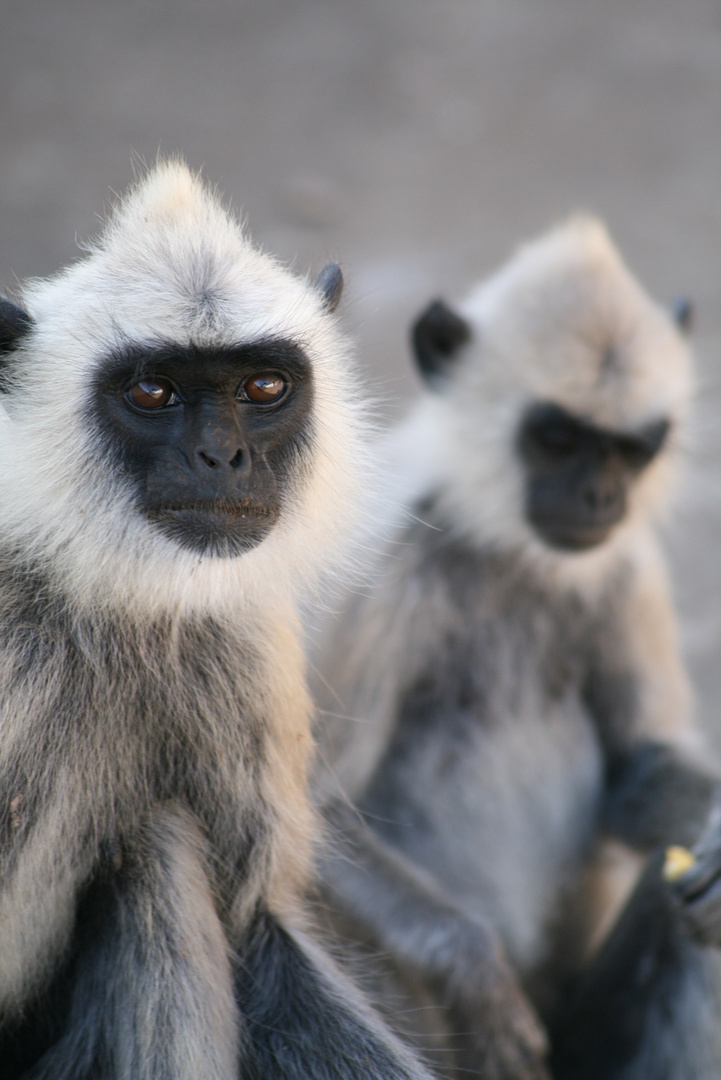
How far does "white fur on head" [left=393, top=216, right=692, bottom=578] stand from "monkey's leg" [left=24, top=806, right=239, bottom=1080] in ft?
5.52

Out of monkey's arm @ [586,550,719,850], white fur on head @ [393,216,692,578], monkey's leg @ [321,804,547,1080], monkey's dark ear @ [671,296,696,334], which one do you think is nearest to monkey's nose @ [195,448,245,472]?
monkey's leg @ [321,804,547,1080]

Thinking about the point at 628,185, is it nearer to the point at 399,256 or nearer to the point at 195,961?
the point at 399,256

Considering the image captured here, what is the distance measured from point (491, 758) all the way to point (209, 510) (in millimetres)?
1693

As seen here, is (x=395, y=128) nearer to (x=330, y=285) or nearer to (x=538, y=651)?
(x=538, y=651)

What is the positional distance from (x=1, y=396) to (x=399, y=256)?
15.9 feet

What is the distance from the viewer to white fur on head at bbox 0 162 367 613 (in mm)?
2084

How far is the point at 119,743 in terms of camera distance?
2172 mm

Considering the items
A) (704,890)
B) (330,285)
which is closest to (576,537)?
(704,890)

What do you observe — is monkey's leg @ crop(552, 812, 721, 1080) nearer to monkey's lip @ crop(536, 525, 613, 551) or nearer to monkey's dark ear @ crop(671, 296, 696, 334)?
monkey's lip @ crop(536, 525, 613, 551)

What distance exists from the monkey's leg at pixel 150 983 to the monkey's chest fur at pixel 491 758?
4.15 feet

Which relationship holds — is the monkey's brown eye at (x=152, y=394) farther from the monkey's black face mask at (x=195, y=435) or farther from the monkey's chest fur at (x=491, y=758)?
the monkey's chest fur at (x=491, y=758)

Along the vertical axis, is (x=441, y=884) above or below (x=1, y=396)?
below

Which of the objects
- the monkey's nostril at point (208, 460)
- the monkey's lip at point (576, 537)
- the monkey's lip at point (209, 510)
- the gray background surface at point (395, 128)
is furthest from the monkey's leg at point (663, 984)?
the gray background surface at point (395, 128)

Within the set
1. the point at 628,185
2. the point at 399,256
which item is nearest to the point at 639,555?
the point at 399,256
